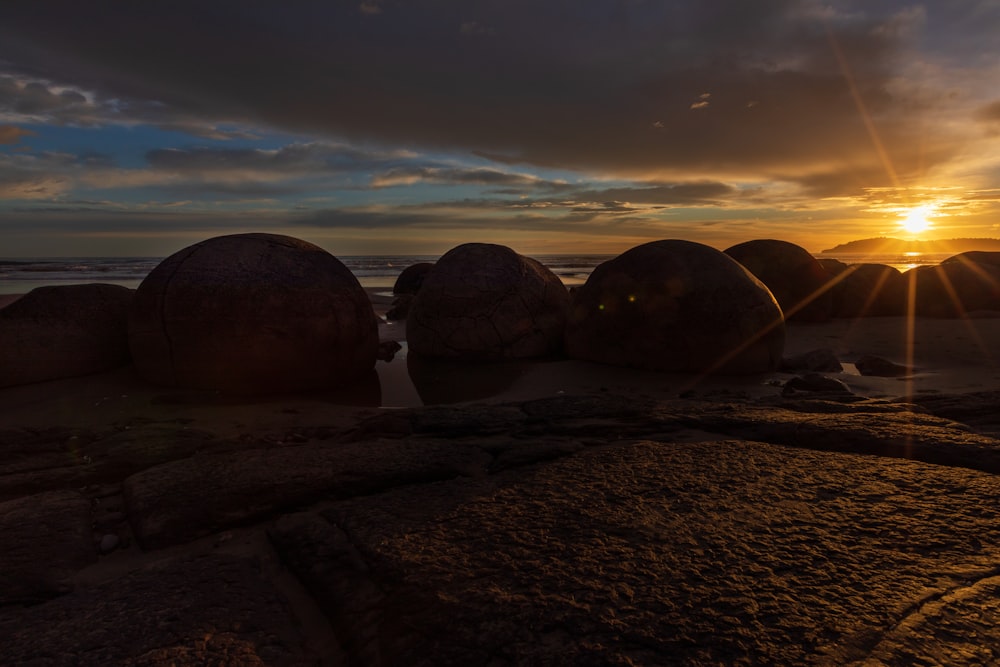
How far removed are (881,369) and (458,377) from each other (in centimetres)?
460

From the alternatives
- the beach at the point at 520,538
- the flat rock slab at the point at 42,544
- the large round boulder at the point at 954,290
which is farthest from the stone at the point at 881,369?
the flat rock slab at the point at 42,544

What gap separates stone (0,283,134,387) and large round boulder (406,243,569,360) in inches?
128

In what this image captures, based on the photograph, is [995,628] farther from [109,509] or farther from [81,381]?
[81,381]

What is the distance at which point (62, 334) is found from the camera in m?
5.48

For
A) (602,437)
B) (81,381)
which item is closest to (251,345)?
(81,381)

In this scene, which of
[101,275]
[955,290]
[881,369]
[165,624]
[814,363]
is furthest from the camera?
[101,275]

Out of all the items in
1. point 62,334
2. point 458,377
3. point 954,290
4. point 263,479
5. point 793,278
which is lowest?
point 458,377

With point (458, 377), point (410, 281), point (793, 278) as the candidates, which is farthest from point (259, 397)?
point (410, 281)

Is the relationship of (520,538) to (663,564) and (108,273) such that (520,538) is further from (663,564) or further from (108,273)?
(108,273)

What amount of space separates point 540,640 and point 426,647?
31cm

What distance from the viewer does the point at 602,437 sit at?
3377 mm

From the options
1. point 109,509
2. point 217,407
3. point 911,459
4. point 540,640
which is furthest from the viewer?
point 217,407

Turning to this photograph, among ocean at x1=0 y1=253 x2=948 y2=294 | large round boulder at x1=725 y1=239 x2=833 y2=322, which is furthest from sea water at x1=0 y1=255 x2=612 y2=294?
large round boulder at x1=725 y1=239 x2=833 y2=322

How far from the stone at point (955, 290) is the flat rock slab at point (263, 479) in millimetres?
11102
